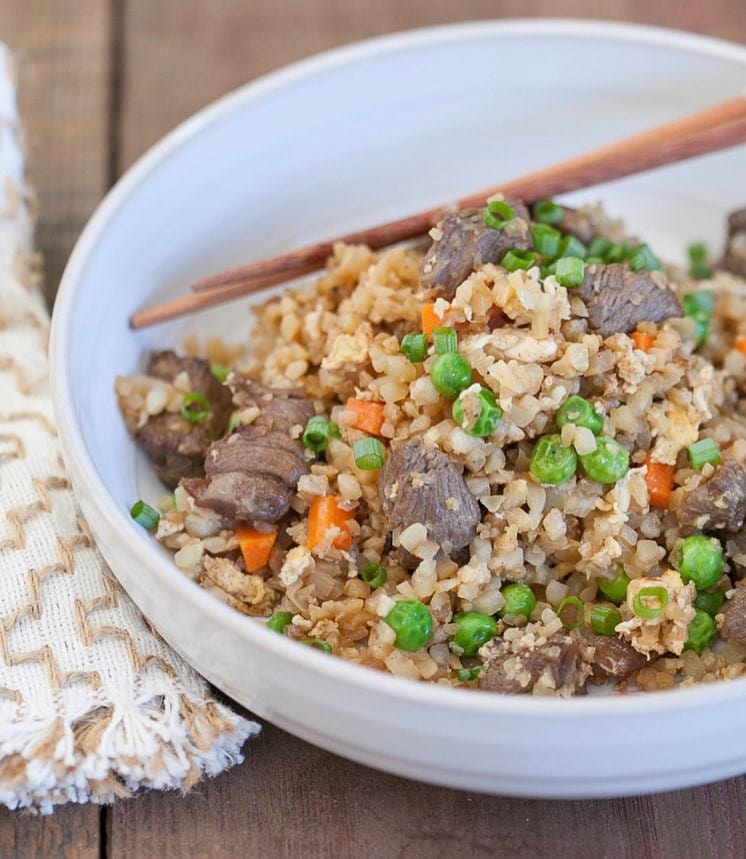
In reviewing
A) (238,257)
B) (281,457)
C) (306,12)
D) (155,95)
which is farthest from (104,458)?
(306,12)

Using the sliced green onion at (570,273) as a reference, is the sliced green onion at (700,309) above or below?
below

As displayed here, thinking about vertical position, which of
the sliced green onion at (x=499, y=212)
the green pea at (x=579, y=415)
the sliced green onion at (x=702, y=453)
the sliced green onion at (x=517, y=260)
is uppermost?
the sliced green onion at (x=499, y=212)

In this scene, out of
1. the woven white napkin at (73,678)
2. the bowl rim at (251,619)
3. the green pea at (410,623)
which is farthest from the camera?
the green pea at (410,623)

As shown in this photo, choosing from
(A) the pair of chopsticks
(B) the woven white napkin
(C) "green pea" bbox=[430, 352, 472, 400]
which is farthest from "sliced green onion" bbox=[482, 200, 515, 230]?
(B) the woven white napkin

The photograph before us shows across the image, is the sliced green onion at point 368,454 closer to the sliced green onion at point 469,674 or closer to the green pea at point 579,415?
the green pea at point 579,415

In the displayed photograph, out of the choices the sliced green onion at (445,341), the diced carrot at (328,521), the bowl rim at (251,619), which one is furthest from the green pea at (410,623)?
the sliced green onion at (445,341)

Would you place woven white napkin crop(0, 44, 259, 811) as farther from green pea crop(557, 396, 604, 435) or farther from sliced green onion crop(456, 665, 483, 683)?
green pea crop(557, 396, 604, 435)

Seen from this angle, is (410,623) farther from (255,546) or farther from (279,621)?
(255,546)

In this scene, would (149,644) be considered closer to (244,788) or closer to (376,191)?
(244,788)
